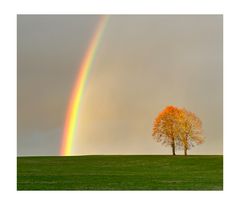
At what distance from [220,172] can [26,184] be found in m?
16.3

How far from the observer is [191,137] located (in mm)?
67250

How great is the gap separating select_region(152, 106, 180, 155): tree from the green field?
20.1 ft

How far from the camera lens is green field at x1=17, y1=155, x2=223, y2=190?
3228 cm

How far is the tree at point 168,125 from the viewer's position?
221 ft

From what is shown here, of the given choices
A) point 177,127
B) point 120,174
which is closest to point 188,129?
point 177,127

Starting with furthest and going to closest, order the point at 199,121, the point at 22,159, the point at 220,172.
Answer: the point at 199,121 < the point at 22,159 < the point at 220,172

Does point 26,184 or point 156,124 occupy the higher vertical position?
point 156,124

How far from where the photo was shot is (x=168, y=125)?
67.8m

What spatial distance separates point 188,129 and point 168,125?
2.43m

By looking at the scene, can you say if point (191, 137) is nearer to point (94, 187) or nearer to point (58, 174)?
point (58, 174)

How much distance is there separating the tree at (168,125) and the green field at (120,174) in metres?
6.13

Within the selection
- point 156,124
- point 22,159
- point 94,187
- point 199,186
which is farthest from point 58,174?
point 156,124

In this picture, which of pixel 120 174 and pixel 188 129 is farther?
pixel 188 129

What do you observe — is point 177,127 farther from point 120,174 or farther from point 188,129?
point 120,174
